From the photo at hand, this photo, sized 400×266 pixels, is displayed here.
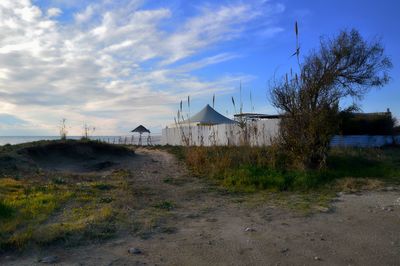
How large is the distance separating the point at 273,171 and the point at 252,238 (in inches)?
222

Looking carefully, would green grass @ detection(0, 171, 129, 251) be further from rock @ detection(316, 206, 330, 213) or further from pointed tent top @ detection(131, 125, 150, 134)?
pointed tent top @ detection(131, 125, 150, 134)

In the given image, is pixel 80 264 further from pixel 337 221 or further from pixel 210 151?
pixel 210 151

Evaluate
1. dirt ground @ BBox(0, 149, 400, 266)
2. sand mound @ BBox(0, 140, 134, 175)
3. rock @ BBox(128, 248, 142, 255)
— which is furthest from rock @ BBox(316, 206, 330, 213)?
sand mound @ BBox(0, 140, 134, 175)

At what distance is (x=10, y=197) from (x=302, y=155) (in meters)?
7.03

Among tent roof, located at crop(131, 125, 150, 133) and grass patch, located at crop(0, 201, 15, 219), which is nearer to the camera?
grass patch, located at crop(0, 201, 15, 219)

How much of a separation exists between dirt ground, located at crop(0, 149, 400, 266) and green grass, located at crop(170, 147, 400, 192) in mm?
1761

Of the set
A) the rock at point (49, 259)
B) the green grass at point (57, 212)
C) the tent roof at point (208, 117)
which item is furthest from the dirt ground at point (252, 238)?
the tent roof at point (208, 117)

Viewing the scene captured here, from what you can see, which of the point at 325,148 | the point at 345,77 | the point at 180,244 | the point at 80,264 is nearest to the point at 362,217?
the point at 180,244

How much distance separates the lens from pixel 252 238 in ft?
17.5

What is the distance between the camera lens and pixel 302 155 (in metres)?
11.3

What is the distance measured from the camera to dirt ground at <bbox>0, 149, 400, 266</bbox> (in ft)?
15.0

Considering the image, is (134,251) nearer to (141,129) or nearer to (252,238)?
(252,238)

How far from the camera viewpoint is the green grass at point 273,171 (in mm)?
9859

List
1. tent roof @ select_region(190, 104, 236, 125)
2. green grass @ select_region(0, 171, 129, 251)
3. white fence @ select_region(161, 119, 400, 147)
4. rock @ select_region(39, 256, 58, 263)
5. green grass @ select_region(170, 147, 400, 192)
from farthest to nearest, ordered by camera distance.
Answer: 1. tent roof @ select_region(190, 104, 236, 125)
2. white fence @ select_region(161, 119, 400, 147)
3. green grass @ select_region(170, 147, 400, 192)
4. green grass @ select_region(0, 171, 129, 251)
5. rock @ select_region(39, 256, 58, 263)
